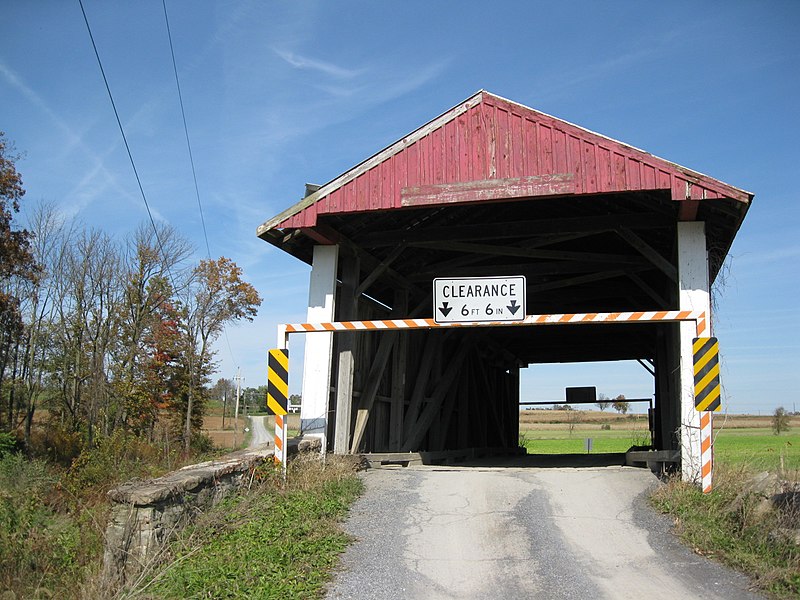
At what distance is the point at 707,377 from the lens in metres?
8.29

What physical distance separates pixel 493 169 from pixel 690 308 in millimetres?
3131

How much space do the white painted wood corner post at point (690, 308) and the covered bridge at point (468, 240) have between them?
17 millimetres

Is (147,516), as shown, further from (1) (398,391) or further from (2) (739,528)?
(1) (398,391)

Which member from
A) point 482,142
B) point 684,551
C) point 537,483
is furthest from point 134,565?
point 482,142

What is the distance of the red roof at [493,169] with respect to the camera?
9.09m

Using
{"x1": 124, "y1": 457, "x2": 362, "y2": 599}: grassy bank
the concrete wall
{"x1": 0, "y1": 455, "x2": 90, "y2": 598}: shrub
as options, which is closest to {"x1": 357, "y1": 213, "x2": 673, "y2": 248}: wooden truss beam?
{"x1": 124, "y1": 457, "x2": 362, "y2": 599}: grassy bank

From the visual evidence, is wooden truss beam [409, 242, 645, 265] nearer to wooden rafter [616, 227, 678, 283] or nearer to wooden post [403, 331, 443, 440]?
wooden rafter [616, 227, 678, 283]

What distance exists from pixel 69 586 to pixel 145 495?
946 millimetres

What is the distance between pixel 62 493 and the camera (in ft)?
50.6

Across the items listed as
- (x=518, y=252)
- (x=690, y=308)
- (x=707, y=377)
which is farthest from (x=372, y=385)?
(x=707, y=377)

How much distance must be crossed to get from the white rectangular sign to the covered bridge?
811 mm

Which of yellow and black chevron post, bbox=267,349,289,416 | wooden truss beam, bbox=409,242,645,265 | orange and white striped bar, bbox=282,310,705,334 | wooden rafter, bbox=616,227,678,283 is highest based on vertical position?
wooden truss beam, bbox=409,242,645,265

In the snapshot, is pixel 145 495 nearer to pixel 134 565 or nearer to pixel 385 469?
pixel 134 565

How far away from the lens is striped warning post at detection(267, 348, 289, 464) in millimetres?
8664
